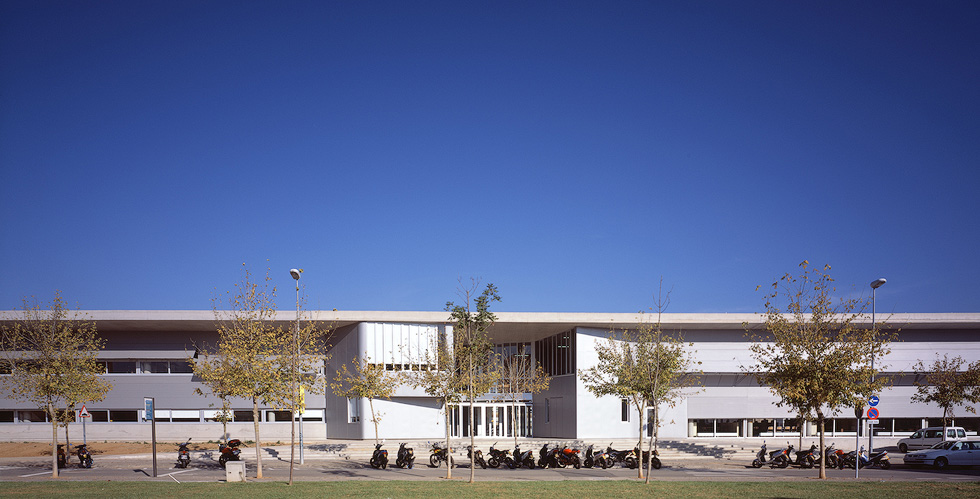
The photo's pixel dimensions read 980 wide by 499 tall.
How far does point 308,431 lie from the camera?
39.4 m

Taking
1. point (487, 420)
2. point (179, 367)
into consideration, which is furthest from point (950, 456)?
point (179, 367)

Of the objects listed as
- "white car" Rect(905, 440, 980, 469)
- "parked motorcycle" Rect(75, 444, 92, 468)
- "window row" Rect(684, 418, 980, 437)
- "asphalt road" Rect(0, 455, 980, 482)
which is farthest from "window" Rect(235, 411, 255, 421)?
"white car" Rect(905, 440, 980, 469)

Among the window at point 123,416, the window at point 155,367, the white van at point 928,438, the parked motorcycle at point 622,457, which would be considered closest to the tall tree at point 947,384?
the white van at point 928,438

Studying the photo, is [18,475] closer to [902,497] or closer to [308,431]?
[308,431]

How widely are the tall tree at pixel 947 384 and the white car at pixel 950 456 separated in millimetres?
4843

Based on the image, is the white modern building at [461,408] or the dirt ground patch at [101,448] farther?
the white modern building at [461,408]

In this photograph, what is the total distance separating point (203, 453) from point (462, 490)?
17706 millimetres

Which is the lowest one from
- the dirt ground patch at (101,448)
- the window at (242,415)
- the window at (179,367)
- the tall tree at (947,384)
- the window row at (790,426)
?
the window row at (790,426)

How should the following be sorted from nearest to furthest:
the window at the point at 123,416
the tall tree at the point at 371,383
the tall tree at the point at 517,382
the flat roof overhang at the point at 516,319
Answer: the tall tree at the point at 371,383, the flat roof overhang at the point at 516,319, the tall tree at the point at 517,382, the window at the point at 123,416

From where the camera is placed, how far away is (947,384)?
35.2 meters

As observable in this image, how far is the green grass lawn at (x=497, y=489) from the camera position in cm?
1717

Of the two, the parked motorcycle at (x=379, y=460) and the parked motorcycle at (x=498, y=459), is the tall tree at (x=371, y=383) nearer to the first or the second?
the parked motorcycle at (x=379, y=460)

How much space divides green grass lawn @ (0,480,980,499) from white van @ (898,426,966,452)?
54.1 ft

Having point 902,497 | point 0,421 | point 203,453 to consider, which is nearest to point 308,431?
point 203,453
